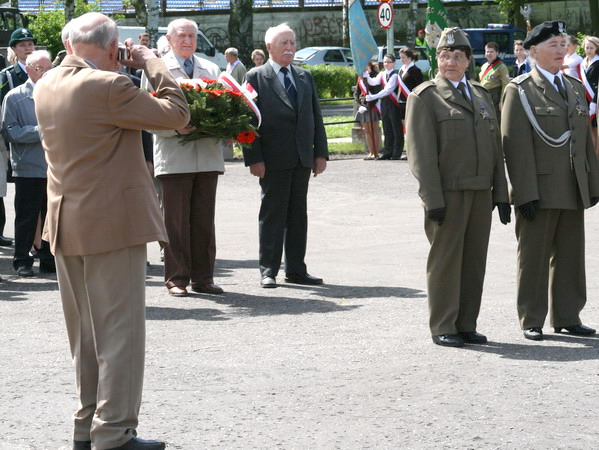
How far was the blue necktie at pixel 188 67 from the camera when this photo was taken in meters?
9.88

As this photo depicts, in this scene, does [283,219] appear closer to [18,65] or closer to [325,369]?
[325,369]

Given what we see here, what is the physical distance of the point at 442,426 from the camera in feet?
19.3

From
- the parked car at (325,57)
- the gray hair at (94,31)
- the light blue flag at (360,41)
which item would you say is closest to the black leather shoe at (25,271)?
the gray hair at (94,31)

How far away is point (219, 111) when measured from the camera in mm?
Answer: 9328

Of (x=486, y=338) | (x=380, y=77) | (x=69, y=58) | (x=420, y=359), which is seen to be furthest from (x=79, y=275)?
(x=380, y=77)

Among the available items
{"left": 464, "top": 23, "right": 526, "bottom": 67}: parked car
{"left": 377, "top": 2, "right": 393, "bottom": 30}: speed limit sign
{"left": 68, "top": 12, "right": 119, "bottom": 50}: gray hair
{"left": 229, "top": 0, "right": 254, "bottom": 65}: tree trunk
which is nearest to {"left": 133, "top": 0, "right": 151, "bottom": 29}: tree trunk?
{"left": 229, "top": 0, "right": 254, "bottom": 65}: tree trunk

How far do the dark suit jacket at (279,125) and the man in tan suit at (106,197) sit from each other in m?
4.61

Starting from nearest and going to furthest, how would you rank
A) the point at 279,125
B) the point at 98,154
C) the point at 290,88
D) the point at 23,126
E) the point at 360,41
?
the point at 98,154 < the point at 279,125 < the point at 290,88 < the point at 23,126 < the point at 360,41

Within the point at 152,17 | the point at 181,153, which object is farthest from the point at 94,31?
the point at 152,17

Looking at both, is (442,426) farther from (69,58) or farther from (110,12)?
(110,12)

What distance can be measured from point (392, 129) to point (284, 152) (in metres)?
11.2

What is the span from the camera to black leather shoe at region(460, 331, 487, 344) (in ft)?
25.5

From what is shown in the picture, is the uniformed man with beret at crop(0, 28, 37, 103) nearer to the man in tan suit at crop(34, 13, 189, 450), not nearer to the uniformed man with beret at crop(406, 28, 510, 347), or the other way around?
the uniformed man with beret at crop(406, 28, 510, 347)

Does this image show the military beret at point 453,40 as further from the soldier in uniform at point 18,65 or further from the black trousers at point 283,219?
the soldier in uniform at point 18,65
